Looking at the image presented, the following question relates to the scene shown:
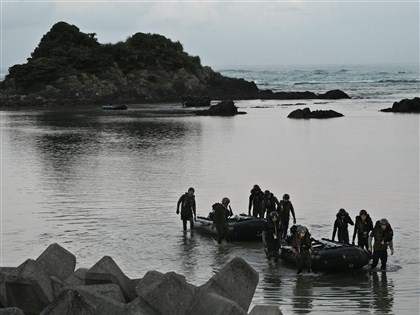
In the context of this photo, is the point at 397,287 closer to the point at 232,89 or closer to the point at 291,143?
the point at 291,143

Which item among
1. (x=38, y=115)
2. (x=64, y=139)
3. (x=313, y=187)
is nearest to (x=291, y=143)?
(x=64, y=139)

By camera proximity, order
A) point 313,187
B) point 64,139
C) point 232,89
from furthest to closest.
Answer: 1. point 232,89
2. point 64,139
3. point 313,187

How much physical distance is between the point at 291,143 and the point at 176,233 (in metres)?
30.1

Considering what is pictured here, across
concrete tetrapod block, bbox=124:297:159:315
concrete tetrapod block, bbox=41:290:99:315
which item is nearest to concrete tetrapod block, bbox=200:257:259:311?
concrete tetrapod block, bbox=124:297:159:315

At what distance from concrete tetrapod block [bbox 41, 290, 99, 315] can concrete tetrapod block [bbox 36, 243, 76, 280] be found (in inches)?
120

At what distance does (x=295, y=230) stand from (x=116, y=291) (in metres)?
7.80

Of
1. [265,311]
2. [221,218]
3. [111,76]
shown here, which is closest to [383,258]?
[221,218]

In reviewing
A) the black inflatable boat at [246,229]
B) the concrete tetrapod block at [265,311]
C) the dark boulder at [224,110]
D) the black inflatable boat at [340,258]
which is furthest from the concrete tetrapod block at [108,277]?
the dark boulder at [224,110]

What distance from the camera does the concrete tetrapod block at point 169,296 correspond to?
11.0m

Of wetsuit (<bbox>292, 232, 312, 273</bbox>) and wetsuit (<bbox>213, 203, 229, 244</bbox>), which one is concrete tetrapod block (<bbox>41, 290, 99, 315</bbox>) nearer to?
wetsuit (<bbox>292, 232, 312, 273</bbox>)

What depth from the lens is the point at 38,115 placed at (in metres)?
86.2

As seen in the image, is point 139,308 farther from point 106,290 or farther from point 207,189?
point 207,189

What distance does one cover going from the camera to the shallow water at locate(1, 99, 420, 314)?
18.2m

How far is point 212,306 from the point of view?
34.2 feet
